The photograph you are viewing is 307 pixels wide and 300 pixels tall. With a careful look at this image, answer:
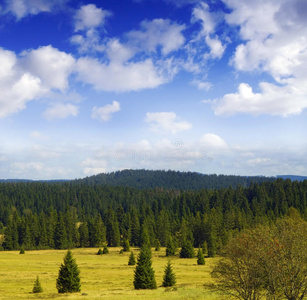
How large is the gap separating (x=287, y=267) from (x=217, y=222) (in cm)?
8617

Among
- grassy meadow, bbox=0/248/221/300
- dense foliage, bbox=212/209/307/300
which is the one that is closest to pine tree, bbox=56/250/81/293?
grassy meadow, bbox=0/248/221/300

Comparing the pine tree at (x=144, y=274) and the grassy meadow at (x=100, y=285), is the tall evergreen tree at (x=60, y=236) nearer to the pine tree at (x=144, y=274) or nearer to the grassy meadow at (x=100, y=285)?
the grassy meadow at (x=100, y=285)

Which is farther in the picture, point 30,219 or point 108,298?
point 30,219

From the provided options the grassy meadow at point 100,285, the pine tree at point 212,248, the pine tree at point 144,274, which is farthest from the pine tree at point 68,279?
the pine tree at point 212,248

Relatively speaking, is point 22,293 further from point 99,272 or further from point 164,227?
point 164,227

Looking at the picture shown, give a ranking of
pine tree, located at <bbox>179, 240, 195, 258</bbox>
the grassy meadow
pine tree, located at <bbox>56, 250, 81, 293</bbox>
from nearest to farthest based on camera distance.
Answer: the grassy meadow, pine tree, located at <bbox>56, 250, 81, 293</bbox>, pine tree, located at <bbox>179, 240, 195, 258</bbox>

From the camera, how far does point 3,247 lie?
110 m

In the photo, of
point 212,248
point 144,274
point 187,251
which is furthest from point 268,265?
point 212,248

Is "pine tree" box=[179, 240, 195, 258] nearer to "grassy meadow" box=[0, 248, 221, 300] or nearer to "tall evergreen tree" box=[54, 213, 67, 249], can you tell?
"grassy meadow" box=[0, 248, 221, 300]

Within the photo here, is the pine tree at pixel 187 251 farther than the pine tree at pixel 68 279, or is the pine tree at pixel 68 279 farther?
the pine tree at pixel 187 251

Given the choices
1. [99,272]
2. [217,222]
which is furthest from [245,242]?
[217,222]

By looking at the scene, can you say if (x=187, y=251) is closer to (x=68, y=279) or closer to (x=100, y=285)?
(x=100, y=285)

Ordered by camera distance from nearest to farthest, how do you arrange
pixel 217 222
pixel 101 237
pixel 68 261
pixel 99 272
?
pixel 68 261
pixel 99 272
pixel 217 222
pixel 101 237

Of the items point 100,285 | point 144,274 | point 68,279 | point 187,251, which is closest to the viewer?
point 68,279
